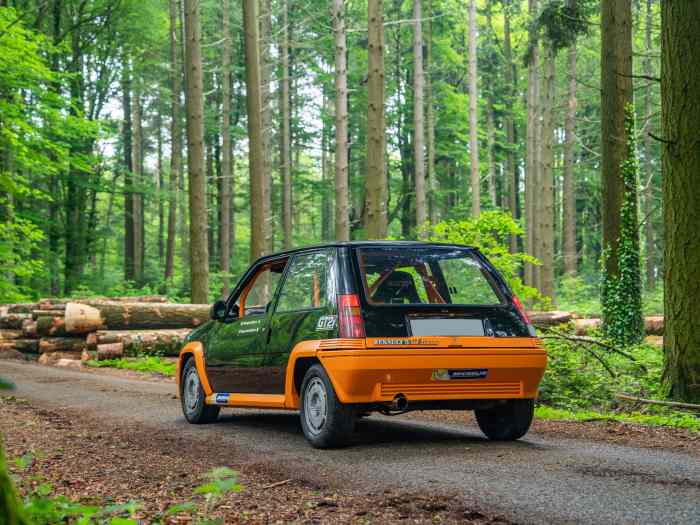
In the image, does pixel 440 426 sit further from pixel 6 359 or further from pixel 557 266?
pixel 557 266

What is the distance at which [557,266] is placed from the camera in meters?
52.8

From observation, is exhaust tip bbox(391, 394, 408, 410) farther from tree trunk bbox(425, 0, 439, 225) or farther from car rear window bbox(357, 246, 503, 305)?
tree trunk bbox(425, 0, 439, 225)

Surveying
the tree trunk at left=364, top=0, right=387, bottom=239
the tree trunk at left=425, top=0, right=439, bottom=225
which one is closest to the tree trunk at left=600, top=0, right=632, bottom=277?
the tree trunk at left=364, top=0, right=387, bottom=239

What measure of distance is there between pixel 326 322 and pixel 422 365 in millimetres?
841

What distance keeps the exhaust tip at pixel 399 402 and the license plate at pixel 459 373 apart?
0.29 metres

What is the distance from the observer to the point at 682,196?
9266 mm

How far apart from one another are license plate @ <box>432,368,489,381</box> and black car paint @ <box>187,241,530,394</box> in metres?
0.35

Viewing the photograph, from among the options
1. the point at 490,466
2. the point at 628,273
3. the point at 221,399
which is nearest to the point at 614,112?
the point at 628,273

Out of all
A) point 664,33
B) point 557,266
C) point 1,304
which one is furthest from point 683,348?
point 557,266

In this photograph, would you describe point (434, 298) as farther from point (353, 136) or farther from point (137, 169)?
point (137, 169)

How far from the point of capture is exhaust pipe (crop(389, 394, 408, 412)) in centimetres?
676

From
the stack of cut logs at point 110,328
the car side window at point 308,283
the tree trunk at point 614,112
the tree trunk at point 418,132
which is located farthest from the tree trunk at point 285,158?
the car side window at point 308,283

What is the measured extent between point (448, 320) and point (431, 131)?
3775 centimetres

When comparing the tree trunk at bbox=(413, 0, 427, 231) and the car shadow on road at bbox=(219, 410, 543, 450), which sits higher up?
the tree trunk at bbox=(413, 0, 427, 231)
